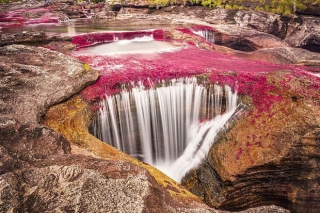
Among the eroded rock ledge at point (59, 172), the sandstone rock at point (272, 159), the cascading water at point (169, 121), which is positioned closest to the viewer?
the eroded rock ledge at point (59, 172)

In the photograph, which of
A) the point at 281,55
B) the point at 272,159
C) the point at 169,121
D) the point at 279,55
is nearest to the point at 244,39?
the point at 279,55

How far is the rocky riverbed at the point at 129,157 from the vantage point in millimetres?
5773

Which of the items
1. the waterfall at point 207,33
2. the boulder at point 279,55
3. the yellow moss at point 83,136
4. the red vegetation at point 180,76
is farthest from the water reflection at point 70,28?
the yellow moss at point 83,136

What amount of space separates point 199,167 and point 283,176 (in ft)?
13.7

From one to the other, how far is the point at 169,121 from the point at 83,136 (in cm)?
598

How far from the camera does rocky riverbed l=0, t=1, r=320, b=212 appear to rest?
5.77 metres

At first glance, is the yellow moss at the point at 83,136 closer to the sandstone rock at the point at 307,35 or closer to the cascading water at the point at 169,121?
the cascading water at the point at 169,121

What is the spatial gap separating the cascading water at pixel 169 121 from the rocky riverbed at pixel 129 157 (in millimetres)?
776

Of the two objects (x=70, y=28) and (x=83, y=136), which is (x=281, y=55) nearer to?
(x=83, y=136)

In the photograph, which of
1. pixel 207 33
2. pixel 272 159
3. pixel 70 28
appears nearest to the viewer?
pixel 272 159

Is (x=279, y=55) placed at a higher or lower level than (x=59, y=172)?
lower

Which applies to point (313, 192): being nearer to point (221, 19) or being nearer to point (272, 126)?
point (272, 126)

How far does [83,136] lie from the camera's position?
1064 cm

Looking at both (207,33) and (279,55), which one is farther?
(207,33)
